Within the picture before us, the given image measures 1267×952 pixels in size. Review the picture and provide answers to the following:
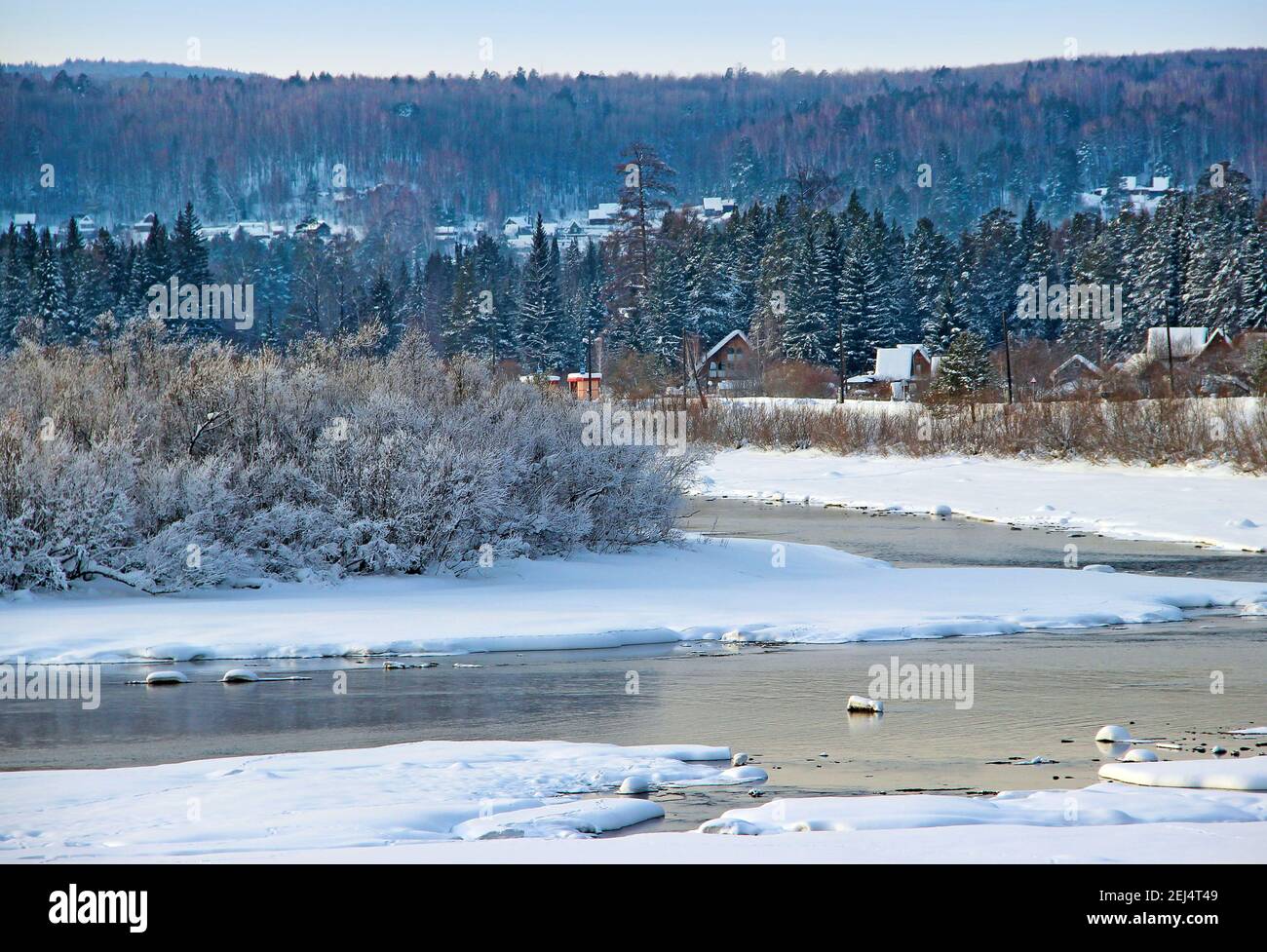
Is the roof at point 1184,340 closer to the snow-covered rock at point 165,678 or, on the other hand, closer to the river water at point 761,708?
the river water at point 761,708

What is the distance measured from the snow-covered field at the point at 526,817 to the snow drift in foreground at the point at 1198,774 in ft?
0.17

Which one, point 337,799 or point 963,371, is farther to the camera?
point 963,371

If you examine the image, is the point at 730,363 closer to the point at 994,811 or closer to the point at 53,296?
the point at 53,296

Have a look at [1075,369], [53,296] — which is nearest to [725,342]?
[1075,369]

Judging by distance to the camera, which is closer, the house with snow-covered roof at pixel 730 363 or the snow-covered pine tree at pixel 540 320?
the house with snow-covered roof at pixel 730 363

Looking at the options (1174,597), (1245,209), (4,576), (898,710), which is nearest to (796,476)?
(1174,597)

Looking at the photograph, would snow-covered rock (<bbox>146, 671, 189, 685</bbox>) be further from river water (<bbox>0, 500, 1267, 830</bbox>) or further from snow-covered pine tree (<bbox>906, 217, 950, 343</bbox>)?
snow-covered pine tree (<bbox>906, 217, 950, 343</bbox>)

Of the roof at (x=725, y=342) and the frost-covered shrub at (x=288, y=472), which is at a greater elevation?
the roof at (x=725, y=342)

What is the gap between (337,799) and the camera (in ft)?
29.6

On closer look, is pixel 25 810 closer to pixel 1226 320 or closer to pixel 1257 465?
pixel 1257 465

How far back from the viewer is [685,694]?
13.9 m

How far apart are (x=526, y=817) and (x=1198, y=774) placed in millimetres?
4492

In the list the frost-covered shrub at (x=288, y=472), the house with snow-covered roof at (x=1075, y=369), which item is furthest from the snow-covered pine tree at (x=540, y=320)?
the frost-covered shrub at (x=288, y=472)

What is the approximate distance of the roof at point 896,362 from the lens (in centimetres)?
9512
